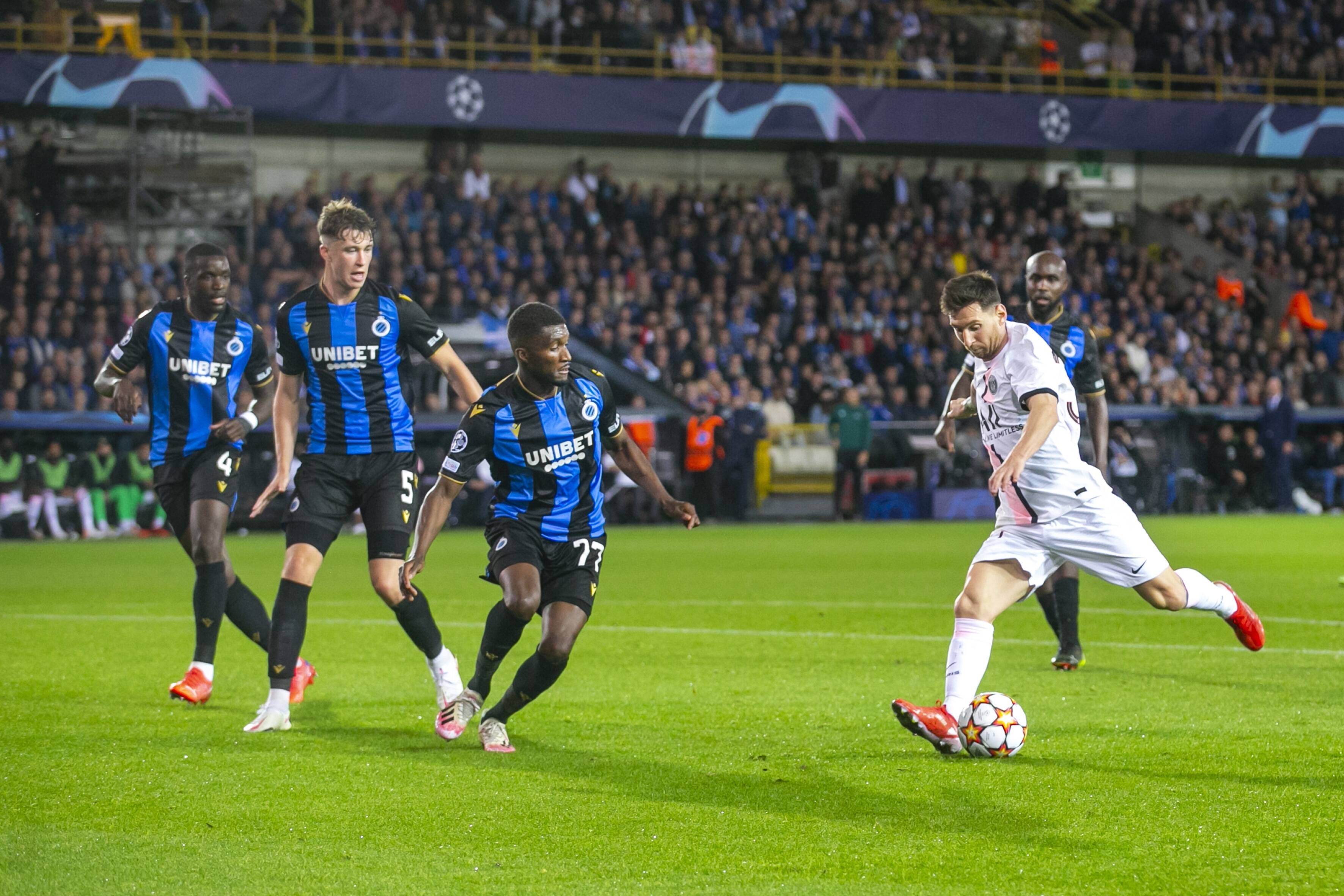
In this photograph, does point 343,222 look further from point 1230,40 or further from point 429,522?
point 1230,40

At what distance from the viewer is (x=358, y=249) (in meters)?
6.73

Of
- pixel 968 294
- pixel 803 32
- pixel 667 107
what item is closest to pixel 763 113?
pixel 667 107

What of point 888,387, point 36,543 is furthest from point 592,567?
point 888,387

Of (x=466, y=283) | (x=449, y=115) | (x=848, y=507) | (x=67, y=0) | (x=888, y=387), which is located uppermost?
(x=67, y=0)

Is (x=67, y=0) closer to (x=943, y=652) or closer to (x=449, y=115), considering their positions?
(x=449, y=115)

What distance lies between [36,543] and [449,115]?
37.7ft

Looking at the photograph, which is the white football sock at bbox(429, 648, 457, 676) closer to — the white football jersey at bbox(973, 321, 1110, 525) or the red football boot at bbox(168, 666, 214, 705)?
the red football boot at bbox(168, 666, 214, 705)

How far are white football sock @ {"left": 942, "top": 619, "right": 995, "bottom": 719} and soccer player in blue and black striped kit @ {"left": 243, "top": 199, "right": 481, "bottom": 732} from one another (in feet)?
7.46

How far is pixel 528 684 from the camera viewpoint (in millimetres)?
6262

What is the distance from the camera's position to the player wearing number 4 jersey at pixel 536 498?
20.3ft

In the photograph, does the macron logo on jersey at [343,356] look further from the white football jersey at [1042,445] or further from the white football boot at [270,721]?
the white football jersey at [1042,445]

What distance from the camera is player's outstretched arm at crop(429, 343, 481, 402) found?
6.73m

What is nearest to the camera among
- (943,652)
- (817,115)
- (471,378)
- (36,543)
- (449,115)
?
(471,378)

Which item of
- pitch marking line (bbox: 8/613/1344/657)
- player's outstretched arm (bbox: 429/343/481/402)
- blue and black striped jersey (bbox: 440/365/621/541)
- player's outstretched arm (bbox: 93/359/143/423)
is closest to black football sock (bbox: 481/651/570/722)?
blue and black striped jersey (bbox: 440/365/621/541)
